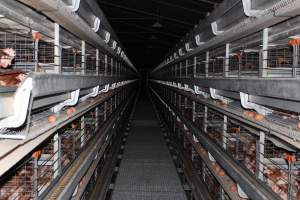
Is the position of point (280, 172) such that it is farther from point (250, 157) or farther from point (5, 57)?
point (5, 57)

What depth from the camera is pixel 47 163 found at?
120 inches

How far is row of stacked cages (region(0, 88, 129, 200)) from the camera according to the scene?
2.02m

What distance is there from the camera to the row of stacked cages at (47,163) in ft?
6.62

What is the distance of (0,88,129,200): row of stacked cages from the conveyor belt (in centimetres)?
48

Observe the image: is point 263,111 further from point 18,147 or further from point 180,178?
point 180,178

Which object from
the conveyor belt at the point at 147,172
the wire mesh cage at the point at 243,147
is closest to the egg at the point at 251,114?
the wire mesh cage at the point at 243,147

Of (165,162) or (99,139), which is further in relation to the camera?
(165,162)

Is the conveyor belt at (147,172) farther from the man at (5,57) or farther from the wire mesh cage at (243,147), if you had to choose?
the man at (5,57)

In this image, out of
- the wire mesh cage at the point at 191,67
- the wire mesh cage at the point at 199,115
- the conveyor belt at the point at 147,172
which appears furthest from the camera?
the wire mesh cage at the point at 191,67

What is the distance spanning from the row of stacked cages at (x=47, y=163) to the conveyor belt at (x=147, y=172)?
19.1 inches

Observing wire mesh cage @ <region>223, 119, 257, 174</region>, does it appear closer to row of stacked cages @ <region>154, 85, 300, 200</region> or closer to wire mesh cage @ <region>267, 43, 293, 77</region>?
row of stacked cages @ <region>154, 85, 300, 200</region>

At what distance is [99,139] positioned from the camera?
12.4ft

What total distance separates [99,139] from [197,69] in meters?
2.03

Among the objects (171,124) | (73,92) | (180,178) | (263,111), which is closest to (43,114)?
(73,92)
